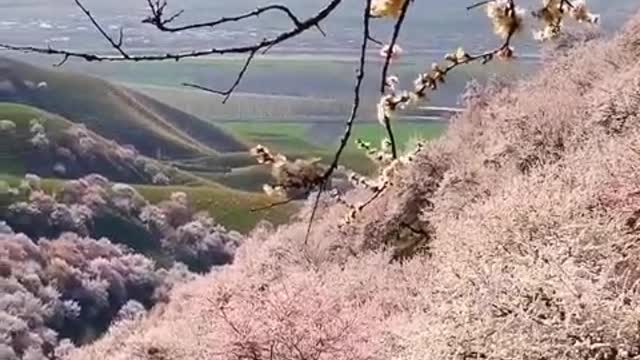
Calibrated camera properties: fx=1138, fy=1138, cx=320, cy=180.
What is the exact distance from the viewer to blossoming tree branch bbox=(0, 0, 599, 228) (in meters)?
2.87

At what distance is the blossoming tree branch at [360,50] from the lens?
9.41ft

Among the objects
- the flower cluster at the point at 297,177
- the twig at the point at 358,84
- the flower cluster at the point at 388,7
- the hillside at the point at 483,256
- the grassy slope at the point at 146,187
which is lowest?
the grassy slope at the point at 146,187

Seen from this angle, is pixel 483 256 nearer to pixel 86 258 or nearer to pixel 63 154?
pixel 86 258

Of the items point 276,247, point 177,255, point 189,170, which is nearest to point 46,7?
point 189,170

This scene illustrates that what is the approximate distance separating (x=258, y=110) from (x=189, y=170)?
64.9 ft

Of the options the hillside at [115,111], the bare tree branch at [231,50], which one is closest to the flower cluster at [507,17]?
the bare tree branch at [231,50]

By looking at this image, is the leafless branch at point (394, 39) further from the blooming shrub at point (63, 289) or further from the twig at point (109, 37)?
the blooming shrub at point (63, 289)

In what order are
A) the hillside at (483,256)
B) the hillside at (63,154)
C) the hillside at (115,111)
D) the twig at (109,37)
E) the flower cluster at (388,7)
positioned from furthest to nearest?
the hillside at (115,111)
the hillside at (63,154)
the hillside at (483,256)
the flower cluster at (388,7)
the twig at (109,37)

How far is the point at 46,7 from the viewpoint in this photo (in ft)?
388

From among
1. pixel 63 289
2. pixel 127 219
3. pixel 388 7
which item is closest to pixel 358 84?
pixel 388 7

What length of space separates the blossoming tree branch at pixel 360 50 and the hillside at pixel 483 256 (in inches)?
26.5

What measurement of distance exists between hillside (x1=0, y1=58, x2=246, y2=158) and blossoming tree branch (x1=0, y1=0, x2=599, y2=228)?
373ft

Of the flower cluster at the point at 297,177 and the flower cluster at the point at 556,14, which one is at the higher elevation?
the flower cluster at the point at 556,14

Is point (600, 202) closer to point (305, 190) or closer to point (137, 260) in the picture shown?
point (305, 190)
